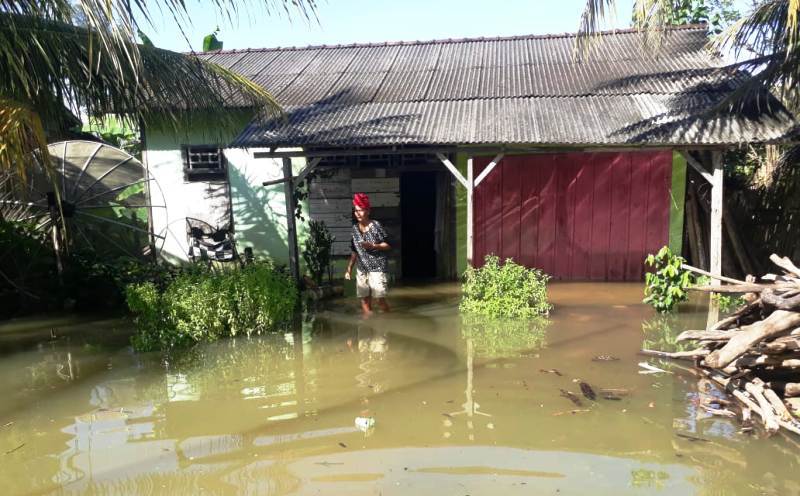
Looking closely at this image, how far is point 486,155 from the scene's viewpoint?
949 centimetres

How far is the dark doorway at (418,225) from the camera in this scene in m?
10.8

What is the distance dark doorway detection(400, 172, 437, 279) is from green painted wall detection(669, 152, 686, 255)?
4090mm

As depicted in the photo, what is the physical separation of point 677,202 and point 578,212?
154 cm

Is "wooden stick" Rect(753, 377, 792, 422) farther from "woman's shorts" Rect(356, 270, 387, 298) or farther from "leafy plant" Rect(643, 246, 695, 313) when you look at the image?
"woman's shorts" Rect(356, 270, 387, 298)

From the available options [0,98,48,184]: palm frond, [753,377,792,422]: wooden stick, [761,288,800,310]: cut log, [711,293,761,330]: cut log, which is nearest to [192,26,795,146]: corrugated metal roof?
[0,98,48,184]: palm frond

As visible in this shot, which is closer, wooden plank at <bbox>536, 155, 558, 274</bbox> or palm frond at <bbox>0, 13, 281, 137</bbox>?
palm frond at <bbox>0, 13, 281, 137</bbox>

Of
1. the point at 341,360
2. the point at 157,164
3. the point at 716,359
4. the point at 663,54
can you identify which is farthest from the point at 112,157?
the point at 663,54

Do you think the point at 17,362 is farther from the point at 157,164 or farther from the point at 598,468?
the point at 598,468

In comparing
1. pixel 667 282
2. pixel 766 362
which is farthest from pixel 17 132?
pixel 667 282

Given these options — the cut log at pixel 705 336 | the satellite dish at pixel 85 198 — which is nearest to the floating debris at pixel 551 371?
the cut log at pixel 705 336

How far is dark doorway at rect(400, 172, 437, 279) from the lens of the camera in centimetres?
1083

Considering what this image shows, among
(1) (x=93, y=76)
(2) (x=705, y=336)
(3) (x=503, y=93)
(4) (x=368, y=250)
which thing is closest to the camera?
(2) (x=705, y=336)

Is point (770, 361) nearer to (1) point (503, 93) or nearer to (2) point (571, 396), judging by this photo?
(2) point (571, 396)

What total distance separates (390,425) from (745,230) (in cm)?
755
